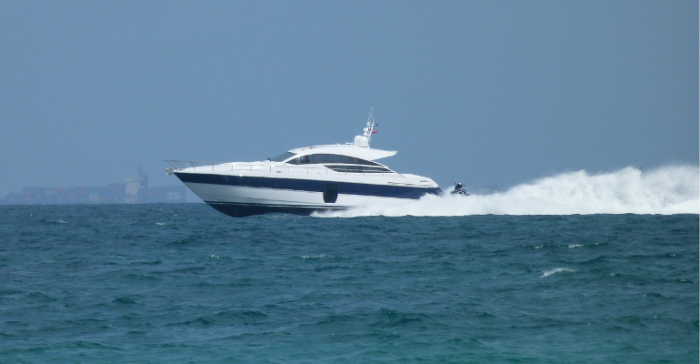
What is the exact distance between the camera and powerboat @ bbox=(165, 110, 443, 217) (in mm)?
31656

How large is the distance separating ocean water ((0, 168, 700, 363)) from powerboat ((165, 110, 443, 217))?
5256 mm

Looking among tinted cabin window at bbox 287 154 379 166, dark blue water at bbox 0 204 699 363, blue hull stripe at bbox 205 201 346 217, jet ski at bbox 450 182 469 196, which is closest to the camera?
dark blue water at bbox 0 204 699 363

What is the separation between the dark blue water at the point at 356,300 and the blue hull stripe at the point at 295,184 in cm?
782

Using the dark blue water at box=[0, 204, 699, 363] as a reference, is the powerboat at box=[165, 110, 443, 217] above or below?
above

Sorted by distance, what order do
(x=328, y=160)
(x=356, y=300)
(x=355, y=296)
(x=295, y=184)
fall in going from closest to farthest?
(x=356, y=300) < (x=355, y=296) < (x=295, y=184) < (x=328, y=160)

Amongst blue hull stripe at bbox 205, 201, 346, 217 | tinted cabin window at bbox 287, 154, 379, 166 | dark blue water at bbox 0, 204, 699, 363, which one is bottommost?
dark blue water at bbox 0, 204, 699, 363

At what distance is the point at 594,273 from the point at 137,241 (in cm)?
1534

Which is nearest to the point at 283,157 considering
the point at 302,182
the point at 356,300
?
the point at 302,182

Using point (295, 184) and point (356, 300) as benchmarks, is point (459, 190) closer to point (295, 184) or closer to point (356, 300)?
point (295, 184)

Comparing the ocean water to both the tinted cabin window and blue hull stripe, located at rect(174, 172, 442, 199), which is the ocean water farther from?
the tinted cabin window

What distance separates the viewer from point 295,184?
32.0m

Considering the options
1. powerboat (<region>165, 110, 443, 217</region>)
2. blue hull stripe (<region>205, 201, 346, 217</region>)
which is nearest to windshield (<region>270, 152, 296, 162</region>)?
powerboat (<region>165, 110, 443, 217</region>)

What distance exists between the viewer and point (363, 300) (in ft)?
45.3

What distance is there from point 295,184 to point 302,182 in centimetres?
34
